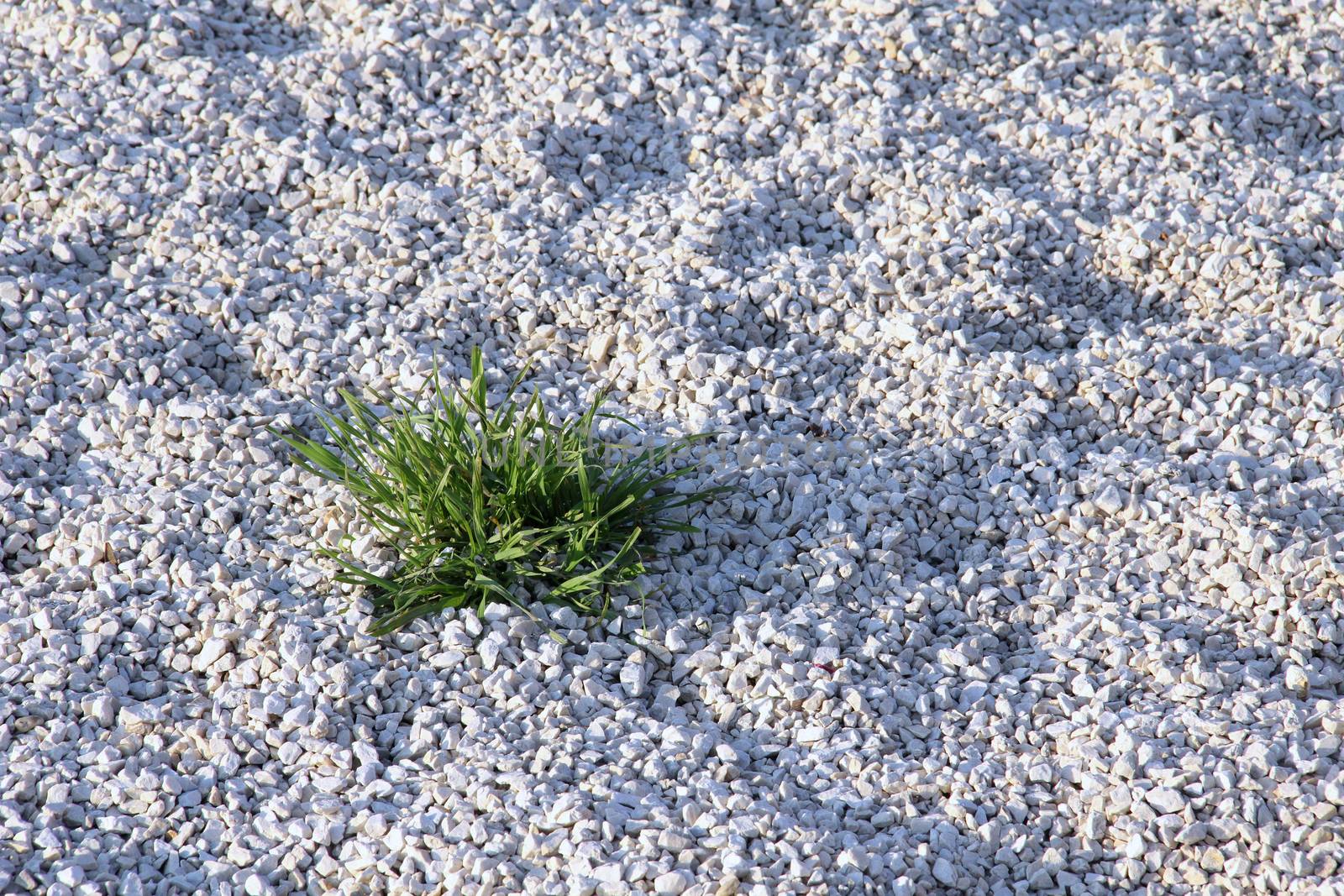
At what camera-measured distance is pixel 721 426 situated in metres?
3.67

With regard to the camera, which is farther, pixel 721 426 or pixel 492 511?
pixel 721 426

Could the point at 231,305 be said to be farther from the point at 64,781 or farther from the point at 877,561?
the point at 877,561

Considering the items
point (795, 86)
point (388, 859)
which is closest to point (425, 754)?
point (388, 859)

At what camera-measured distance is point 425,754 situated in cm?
296

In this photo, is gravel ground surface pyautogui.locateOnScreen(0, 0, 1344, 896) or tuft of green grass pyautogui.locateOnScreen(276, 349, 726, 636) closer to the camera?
gravel ground surface pyautogui.locateOnScreen(0, 0, 1344, 896)

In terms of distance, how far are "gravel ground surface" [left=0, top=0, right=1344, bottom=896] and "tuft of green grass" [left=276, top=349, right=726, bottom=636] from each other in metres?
0.14

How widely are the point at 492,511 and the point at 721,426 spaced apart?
2.55 feet

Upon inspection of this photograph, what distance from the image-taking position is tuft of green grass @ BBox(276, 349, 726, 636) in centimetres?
322

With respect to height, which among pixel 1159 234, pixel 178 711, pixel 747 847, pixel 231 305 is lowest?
pixel 747 847

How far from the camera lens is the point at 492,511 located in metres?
3.30

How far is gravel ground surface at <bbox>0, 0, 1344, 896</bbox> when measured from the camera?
281 cm

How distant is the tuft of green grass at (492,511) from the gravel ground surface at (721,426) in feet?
0.44

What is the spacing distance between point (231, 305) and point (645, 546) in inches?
65.9

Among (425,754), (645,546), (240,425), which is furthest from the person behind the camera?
(240,425)
